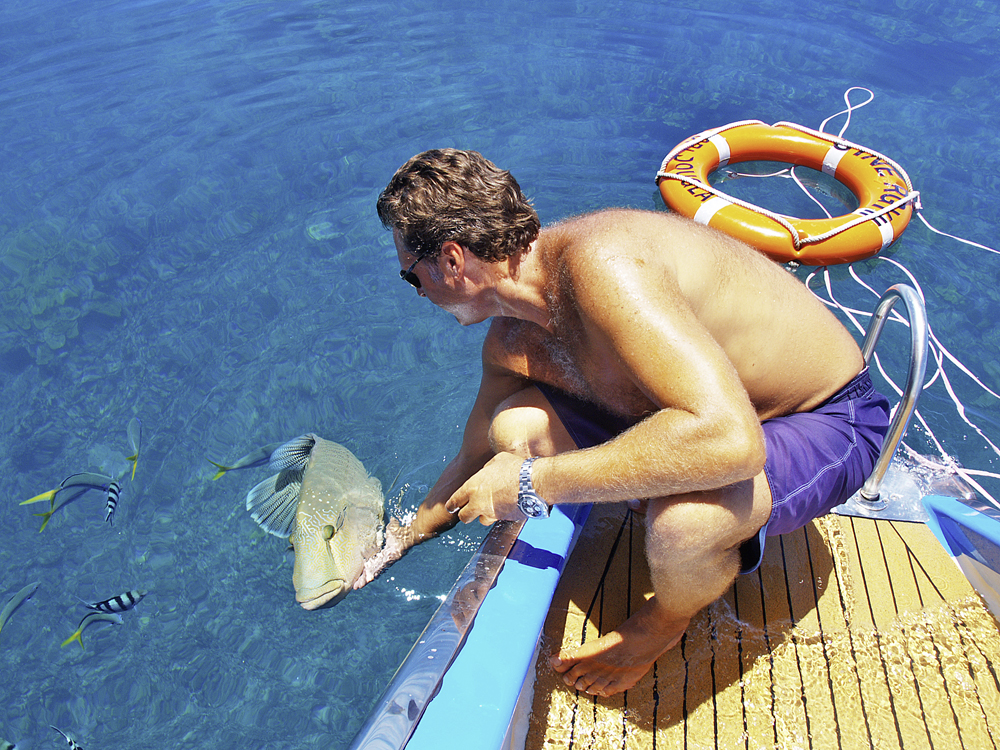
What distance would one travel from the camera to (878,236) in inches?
194

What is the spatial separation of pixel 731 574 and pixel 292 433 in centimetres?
260

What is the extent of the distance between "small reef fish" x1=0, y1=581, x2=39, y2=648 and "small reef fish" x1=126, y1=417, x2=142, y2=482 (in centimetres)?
69

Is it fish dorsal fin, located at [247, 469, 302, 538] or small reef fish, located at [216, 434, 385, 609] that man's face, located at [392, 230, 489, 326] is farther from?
fish dorsal fin, located at [247, 469, 302, 538]

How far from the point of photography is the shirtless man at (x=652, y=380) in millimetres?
1859

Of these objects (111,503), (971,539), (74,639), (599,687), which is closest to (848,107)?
(971,539)

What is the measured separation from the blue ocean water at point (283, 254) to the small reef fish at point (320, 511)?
0.42 ft

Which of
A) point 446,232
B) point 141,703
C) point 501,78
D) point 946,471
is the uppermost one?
point 446,232

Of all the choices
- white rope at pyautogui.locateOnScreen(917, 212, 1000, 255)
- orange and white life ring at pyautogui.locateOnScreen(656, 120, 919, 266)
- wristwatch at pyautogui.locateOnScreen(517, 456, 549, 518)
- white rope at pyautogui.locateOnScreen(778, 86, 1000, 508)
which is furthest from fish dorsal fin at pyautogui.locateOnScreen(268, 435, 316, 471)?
white rope at pyautogui.locateOnScreen(917, 212, 1000, 255)

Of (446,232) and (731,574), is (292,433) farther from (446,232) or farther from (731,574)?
(731,574)

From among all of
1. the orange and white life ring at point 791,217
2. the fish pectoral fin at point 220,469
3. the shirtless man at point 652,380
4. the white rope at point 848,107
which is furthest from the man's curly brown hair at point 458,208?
the white rope at point 848,107

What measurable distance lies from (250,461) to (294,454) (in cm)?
31

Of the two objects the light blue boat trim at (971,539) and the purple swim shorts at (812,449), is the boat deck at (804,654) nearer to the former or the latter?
the light blue boat trim at (971,539)

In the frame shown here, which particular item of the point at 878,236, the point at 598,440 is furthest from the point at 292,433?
the point at 878,236

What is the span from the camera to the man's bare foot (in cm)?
225
